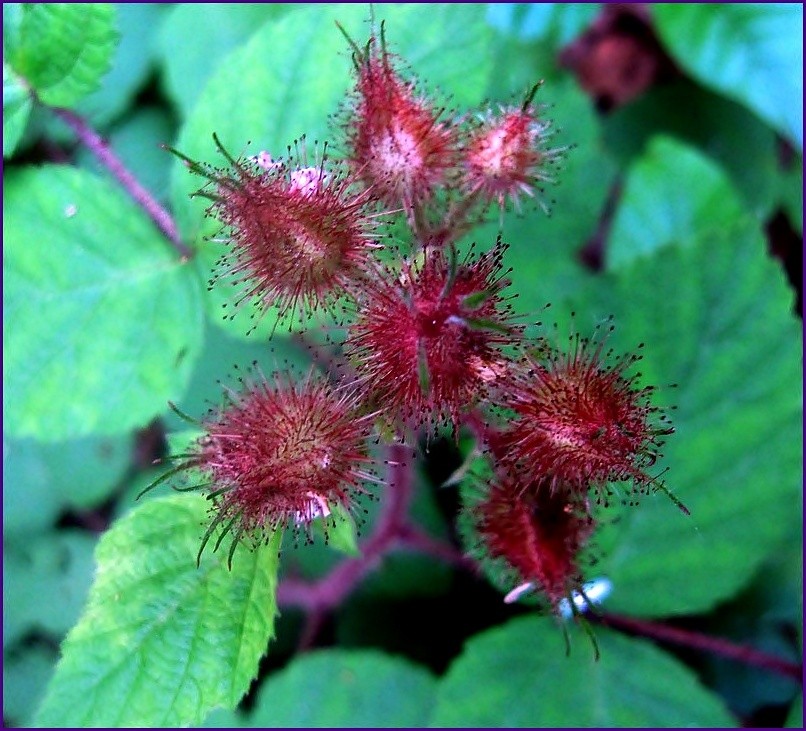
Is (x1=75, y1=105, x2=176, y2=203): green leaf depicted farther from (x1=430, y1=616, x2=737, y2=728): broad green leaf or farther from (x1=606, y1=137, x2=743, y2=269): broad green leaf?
(x1=430, y1=616, x2=737, y2=728): broad green leaf

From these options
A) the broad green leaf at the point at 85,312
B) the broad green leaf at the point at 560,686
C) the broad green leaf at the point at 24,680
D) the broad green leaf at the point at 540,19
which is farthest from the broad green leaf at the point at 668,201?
the broad green leaf at the point at 24,680

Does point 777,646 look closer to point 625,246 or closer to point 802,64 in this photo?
point 625,246

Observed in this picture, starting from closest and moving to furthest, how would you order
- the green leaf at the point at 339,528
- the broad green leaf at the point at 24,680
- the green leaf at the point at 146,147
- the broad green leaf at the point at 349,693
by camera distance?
the green leaf at the point at 339,528
the broad green leaf at the point at 349,693
the broad green leaf at the point at 24,680
the green leaf at the point at 146,147

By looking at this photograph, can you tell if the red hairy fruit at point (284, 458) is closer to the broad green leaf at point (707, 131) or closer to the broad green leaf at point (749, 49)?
the broad green leaf at point (749, 49)

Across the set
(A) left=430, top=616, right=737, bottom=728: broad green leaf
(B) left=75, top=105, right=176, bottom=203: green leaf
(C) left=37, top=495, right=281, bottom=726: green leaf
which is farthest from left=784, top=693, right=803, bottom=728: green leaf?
(B) left=75, top=105, right=176, bottom=203: green leaf

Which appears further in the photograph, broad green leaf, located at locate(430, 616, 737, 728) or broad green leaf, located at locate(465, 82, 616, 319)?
broad green leaf, located at locate(465, 82, 616, 319)

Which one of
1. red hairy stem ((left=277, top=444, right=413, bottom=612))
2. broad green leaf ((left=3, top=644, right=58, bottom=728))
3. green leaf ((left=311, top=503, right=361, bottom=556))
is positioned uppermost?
green leaf ((left=311, top=503, right=361, bottom=556))
